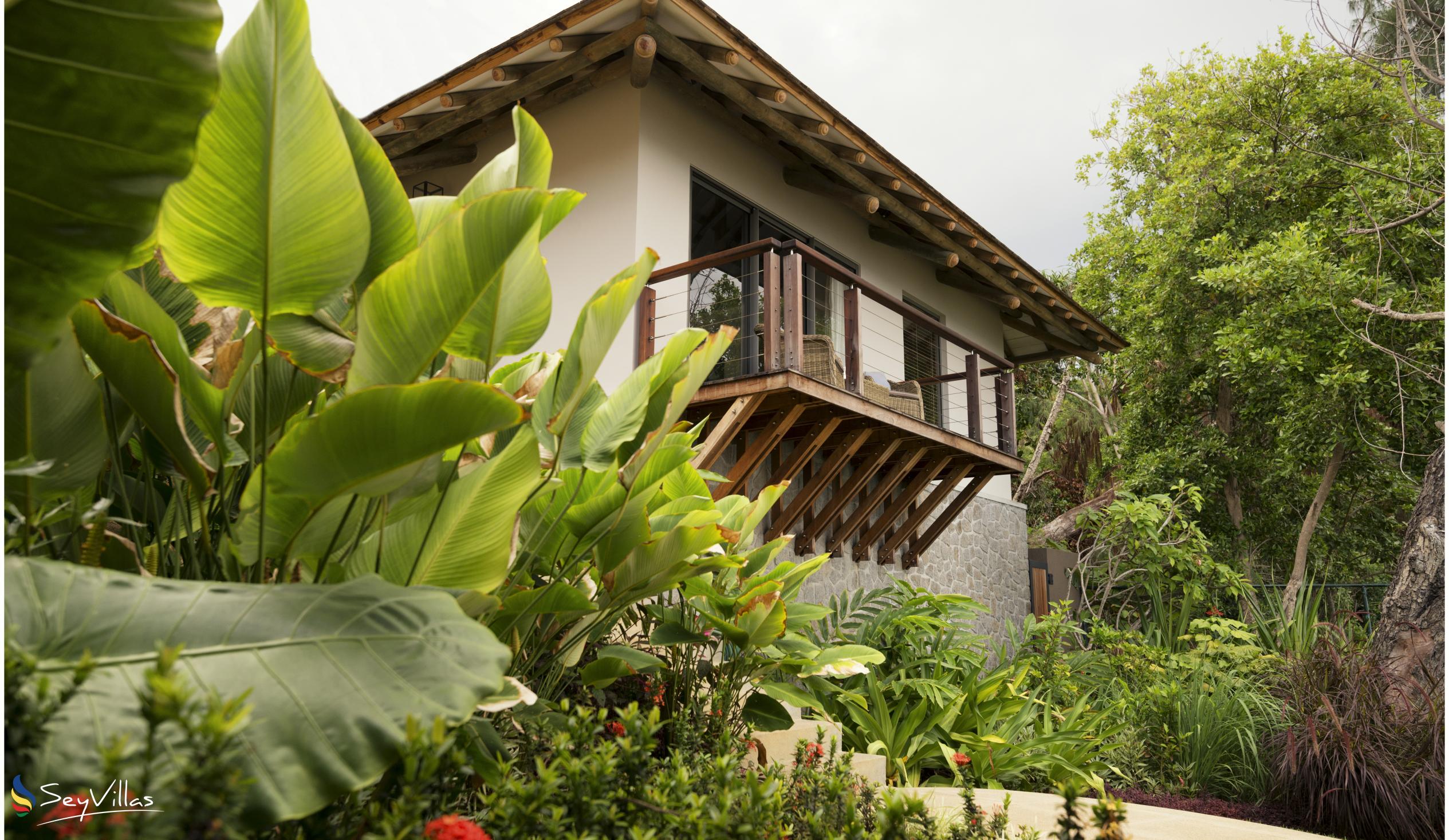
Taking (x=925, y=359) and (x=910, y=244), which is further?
(x=925, y=359)

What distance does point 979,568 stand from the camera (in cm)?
983

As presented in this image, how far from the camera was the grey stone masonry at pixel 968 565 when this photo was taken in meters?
7.31

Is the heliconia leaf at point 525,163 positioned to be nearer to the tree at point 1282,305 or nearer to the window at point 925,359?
the window at point 925,359

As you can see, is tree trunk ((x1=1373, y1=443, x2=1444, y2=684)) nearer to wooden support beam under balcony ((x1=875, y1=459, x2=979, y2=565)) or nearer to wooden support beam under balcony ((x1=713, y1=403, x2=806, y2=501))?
wooden support beam under balcony ((x1=875, y1=459, x2=979, y2=565))

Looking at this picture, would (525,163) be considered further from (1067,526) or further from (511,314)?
(1067,526)

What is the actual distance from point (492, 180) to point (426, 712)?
128cm

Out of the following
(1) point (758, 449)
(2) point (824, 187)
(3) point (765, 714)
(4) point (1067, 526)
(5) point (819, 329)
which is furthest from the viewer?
(4) point (1067, 526)

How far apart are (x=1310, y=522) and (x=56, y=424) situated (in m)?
12.9

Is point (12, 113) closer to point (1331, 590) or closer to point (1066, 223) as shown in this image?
point (1331, 590)

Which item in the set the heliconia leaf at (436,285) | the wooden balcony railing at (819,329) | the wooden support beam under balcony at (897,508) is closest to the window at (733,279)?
the wooden balcony railing at (819,329)

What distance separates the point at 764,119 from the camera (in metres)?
6.22

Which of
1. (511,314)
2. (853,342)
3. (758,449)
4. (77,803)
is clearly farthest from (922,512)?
(77,803)

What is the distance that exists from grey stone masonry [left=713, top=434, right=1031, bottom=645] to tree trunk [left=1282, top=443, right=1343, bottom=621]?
3.21 meters

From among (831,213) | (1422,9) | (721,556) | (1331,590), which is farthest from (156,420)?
(1331,590)
